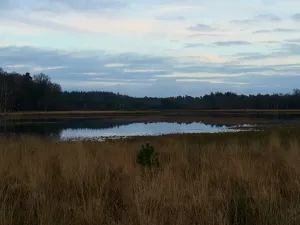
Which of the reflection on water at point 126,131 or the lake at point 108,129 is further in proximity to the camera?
the reflection on water at point 126,131

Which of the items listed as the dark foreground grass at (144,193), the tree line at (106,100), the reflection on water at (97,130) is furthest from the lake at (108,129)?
the tree line at (106,100)

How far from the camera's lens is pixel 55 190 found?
224 inches

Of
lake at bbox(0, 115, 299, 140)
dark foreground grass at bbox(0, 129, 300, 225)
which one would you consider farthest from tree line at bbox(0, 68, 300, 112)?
dark foreground grass at bbox(0, 129, 300, 225)

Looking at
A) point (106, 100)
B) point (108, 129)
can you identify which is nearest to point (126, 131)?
point (108, 129)

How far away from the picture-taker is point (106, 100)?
481ft

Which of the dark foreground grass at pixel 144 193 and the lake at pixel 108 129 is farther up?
the dark foreground grass at pixel 144 193

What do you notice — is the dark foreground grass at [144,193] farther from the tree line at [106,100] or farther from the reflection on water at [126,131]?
the tree line at [106,100]

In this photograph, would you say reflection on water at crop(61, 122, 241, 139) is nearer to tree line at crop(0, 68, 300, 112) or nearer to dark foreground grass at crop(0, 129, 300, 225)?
dark foreground grass at crop(0, 129, 300, 225)

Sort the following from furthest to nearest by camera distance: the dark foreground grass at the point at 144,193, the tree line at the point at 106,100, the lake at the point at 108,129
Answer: the tree line at the point at 106,100 < the lake at the point at 108,129 < the dark foreground grass at the point at 144,193

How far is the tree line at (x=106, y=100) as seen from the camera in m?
93.0

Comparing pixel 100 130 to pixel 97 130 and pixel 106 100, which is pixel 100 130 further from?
pixel 106 100

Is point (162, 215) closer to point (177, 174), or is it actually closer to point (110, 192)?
point (110, 192)

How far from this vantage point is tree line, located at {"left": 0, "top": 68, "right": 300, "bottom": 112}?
93000mm

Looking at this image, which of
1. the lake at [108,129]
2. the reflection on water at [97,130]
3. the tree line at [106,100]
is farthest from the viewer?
the tree line at [106,100]
